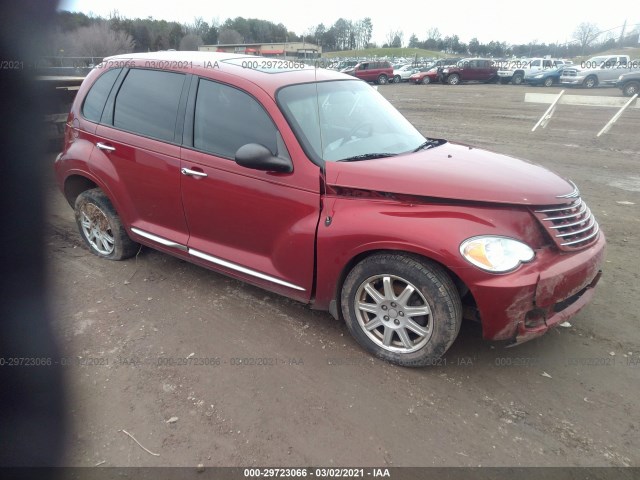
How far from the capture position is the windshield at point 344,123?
3.26m

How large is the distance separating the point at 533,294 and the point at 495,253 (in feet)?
1.09

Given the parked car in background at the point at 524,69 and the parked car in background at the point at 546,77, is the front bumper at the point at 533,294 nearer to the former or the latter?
the parked car in background at the point at 546,77

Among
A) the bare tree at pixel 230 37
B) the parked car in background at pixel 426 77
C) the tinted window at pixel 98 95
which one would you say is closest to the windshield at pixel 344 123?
the tinted window at pixel 98 95

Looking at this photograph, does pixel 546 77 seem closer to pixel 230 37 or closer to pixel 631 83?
pixel 631 83

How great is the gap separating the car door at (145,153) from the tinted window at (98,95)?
11 cm

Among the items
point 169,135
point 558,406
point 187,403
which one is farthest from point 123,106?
point 558,406

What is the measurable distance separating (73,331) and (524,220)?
336cm

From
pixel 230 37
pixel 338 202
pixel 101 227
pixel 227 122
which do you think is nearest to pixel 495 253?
pixel 338 202

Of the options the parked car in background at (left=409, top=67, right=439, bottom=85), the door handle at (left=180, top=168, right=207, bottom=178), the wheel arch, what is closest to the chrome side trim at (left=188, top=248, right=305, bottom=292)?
the door handle at (left=180, top=168, right=207, bottom=178)

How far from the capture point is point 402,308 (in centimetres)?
294

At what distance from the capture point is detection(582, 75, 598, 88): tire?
2941 centimetres

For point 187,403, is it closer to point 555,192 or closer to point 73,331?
point 73,331

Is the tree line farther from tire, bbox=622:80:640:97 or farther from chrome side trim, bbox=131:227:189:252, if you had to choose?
tire, bbox=622:80:640:97

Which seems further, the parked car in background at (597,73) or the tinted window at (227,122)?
the parked car in background at (597,73)
